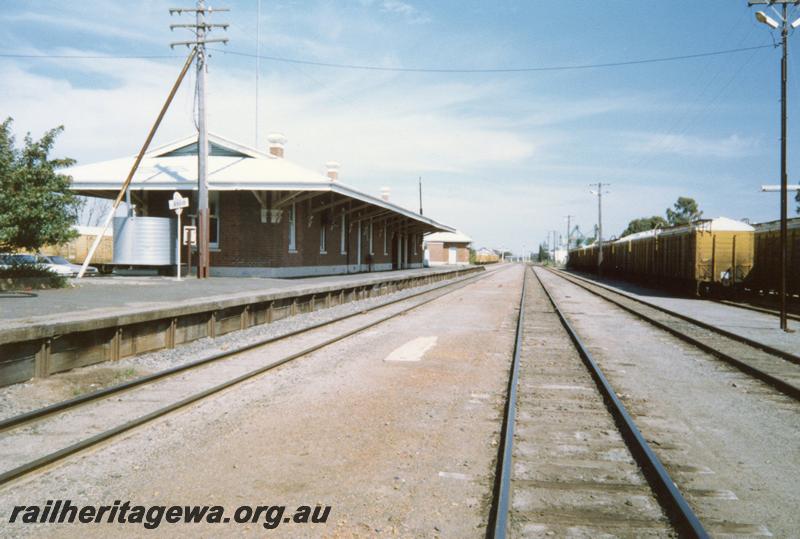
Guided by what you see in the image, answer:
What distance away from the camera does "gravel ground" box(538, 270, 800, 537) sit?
12.7ft

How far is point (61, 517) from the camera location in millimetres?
3658

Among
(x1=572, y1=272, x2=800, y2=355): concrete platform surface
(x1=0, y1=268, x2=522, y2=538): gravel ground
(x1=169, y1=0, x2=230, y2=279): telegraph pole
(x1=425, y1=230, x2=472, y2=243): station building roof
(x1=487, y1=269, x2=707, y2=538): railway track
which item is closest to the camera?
(x1=487, y1=269, x2=707, y2=538): railway track

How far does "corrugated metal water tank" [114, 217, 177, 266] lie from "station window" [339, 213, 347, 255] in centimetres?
1067

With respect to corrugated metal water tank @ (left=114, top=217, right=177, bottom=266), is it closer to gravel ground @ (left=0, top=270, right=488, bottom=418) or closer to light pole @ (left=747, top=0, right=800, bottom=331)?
gravel ground @ (left=0, top=270, right=488, bottom=418)

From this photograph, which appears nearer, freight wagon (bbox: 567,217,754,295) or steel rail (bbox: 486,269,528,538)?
steel rail (bbox: 486,269,528,538)

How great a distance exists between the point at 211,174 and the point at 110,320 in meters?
16.1

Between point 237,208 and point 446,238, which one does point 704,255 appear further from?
point 446,238

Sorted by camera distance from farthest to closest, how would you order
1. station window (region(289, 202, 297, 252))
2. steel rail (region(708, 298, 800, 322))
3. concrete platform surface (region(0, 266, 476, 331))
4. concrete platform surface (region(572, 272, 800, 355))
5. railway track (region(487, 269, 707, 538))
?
station window (region(289, 202, 297, 252))
steel rail (region(708, 298, 800, 322))
concrete platform surface (region(572, 272, 800, 355))
concrete platform surface (region(0, 266, 476, 331))
railway track (region(487, 269, 707, 538))

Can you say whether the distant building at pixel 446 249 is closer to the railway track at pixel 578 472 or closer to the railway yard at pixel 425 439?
the railway yard at pixel 425 439

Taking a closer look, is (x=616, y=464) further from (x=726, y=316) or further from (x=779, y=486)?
(x=726, y=316)

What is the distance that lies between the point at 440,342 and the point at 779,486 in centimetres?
718

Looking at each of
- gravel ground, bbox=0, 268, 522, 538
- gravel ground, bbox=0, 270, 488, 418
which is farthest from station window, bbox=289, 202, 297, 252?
gravel ground, bbox=0, 268, 522, 538

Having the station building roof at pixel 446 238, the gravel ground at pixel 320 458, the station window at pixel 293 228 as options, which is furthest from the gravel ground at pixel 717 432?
the station building roof at pixel 446 238

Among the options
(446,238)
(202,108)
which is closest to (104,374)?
(202,108)
